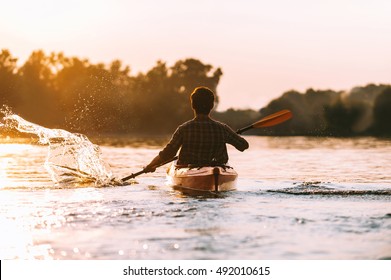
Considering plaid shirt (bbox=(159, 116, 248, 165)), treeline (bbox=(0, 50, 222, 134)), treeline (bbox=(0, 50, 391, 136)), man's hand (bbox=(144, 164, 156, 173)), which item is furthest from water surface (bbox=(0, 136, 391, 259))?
treeline (bbox=(0, 50, 222, 134))

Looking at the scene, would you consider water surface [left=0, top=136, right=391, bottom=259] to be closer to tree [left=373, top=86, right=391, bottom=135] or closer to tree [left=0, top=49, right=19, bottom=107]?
tree [left=373, top=86, right=391, bottom=135]

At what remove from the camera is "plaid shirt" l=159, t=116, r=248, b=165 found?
11125 millimetres

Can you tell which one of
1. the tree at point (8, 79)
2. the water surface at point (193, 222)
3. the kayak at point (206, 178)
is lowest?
the water surface at point (193, 222)

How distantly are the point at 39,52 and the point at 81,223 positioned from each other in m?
84.2

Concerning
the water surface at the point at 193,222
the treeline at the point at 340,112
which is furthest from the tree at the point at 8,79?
the water surface at the point at 193,222

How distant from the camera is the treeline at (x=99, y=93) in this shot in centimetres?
8062

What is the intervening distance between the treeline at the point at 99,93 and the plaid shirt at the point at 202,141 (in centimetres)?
6563

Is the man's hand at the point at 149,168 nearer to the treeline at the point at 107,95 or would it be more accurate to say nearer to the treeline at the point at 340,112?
the treeline at the point at 340,112

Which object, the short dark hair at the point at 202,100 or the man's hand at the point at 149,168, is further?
the man's hand at the point at 149,168

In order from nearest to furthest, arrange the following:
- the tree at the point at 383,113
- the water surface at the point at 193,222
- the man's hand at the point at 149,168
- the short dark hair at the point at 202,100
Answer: the water surface at the point at 193,222 < the short dark hair at the point at 202,100 < the man's hand at the point at 149,168 < the tree at the point at 383,113

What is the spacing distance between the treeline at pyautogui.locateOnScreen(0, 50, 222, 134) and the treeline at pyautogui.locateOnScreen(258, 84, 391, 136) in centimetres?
1649

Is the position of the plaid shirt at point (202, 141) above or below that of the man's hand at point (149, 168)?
above

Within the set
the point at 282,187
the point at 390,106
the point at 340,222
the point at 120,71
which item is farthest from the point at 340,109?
the point at 340,222

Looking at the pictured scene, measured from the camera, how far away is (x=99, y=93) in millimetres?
87000
